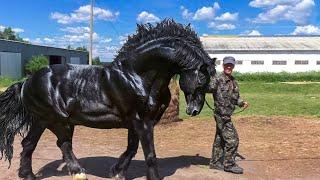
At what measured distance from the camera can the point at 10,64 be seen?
45.0 meters

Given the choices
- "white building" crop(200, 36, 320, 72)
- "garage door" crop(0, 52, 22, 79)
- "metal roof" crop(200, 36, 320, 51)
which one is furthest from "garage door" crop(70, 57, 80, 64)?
"white building" crop(200, 36, 320, 72)

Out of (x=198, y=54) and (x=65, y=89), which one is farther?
(x=65, y=89)

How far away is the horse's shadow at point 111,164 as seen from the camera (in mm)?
6393

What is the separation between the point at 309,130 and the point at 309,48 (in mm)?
50170

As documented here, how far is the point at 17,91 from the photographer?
6125 millimetres

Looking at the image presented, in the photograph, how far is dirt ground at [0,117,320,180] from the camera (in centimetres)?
658

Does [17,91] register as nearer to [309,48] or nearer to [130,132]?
[130,132]

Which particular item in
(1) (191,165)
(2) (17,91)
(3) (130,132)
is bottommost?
(1) (191,165)

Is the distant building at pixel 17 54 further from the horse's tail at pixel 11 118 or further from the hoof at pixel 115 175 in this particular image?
the hoof at pixel 115 175

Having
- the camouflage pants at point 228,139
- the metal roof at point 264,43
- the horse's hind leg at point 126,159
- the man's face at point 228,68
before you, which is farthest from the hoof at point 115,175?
the metal roof at point 264,43

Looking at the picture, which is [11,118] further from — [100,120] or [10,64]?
[10,64]

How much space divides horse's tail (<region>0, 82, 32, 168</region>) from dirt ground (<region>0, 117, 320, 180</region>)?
0.47 m

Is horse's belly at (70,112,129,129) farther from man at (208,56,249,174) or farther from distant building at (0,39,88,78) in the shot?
distant building at (0,39,88,78)

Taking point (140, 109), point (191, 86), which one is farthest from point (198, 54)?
point (140, 109)
